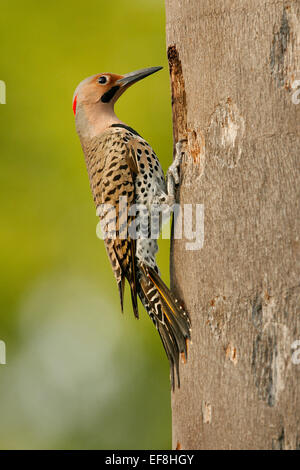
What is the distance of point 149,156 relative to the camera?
3434mm

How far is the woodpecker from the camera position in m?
3.19

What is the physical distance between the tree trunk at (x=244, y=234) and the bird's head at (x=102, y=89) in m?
1.02

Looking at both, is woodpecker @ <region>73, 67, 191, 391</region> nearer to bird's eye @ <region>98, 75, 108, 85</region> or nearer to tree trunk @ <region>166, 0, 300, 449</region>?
bird's eye @ <region>98, 75, 108, 85</region>

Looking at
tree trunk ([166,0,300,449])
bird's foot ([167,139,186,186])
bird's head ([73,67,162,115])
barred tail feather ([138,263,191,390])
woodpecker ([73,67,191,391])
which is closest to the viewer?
tree trunk ([166,0,300,449])

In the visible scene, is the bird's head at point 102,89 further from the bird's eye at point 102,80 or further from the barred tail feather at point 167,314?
the barred tail feather at point 167,314

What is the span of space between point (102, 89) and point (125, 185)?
628 mm

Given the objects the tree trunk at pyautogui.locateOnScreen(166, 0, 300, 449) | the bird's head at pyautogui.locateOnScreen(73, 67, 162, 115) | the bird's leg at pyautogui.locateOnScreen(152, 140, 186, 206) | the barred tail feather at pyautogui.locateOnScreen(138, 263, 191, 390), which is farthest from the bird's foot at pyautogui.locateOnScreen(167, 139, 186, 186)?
the bird's head at pyautogui.locateOnScreen(73, 67, 162, 115)

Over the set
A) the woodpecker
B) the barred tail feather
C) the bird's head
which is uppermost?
the bird's head

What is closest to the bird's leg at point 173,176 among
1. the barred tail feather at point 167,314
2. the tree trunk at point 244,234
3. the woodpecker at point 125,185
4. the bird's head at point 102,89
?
the woodpecker at point 125,185

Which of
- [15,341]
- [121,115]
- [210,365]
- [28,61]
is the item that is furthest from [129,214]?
[28,61]

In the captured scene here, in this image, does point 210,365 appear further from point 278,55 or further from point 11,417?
point 11,417

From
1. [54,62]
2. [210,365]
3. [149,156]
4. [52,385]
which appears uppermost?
[54,62]
